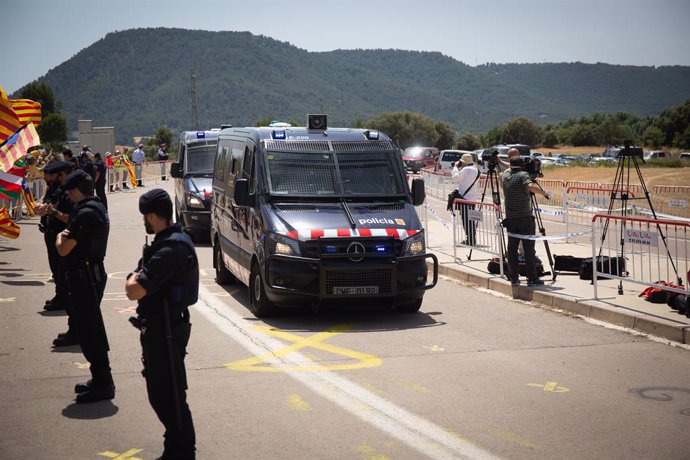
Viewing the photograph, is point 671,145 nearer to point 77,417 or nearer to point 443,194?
point 443,194

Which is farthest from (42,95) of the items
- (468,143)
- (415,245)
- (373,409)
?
(373,409)

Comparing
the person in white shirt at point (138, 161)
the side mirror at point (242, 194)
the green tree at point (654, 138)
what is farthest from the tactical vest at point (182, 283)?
the green tree at point (654, 138)

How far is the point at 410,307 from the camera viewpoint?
11.8 metres

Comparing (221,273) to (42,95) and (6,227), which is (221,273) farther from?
(42,95)

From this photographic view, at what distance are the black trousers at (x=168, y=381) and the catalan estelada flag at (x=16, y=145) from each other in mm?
13378

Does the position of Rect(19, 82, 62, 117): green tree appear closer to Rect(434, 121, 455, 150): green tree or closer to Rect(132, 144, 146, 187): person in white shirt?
Rect(434, 121, 455, 150): green tree

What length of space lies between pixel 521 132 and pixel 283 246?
114453mm

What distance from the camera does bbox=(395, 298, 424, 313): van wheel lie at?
38.3ft

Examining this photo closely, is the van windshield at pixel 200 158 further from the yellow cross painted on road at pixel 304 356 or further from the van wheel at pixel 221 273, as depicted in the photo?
the yellow cross painted on road at pixel 304 356

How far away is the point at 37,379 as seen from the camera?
838 centimetres

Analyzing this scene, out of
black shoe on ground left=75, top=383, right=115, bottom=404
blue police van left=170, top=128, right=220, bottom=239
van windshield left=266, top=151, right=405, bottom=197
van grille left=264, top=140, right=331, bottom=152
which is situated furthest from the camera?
blue police van left=170, top=128, right=220, bottom=239

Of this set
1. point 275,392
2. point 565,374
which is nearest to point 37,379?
point 275,392

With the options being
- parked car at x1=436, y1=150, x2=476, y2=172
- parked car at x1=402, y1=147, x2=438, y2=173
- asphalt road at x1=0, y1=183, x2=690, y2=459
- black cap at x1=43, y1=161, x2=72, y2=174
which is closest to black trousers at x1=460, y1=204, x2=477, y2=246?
asphalt road at x1=0, y1=183, x2=690, y2=459

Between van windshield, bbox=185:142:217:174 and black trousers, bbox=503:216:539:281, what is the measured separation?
981 cm
